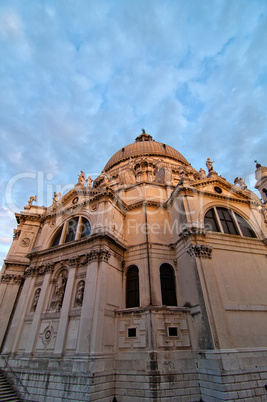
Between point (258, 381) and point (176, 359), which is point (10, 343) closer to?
point (176, 359)

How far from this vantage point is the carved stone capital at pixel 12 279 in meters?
20.2

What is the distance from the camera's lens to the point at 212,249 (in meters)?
15.0

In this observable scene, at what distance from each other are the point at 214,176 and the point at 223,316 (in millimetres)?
12270

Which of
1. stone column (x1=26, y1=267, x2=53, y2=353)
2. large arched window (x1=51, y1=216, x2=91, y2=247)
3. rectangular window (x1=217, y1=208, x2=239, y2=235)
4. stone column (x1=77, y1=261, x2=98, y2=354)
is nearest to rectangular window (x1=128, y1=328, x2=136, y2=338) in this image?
stone column (x1=77, y1=261, x2=98, y2=354)

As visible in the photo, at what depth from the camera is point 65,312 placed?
14.6m

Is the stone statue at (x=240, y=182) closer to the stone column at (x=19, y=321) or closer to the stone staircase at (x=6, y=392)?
the stone column at (x=19, y=321)

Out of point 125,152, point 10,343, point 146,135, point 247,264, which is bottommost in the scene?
point 10,343

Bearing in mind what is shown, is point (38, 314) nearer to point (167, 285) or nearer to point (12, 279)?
point (12, 279)

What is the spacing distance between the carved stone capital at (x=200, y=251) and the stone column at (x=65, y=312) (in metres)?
8.64

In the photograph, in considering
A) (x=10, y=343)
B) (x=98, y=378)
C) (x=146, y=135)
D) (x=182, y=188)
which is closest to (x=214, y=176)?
(x=182, y=188)

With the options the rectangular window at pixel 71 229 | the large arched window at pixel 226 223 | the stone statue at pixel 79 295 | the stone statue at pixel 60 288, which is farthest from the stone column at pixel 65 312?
the large arched window at pixel 226 223

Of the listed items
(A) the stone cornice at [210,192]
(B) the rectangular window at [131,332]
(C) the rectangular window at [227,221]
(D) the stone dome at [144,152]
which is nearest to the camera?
(B) the rectangular window at [131,332]

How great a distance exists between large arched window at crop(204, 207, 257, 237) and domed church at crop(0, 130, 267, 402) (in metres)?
0.11

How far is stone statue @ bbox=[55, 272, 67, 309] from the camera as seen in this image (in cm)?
1588
